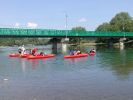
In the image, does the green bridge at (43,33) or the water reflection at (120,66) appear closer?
the water reflection at (120,66)

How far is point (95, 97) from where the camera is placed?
931 inches

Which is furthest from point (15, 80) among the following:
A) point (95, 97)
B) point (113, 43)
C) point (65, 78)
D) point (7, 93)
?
point (113, 43)

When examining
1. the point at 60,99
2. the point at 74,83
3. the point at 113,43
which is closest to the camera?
the point at 60,99

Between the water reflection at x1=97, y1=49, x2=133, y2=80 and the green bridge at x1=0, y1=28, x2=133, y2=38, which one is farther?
the green bridge at x1=0, y1=28, x2=133, y2=38

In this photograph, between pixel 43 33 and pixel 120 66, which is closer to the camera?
pixel 120 66

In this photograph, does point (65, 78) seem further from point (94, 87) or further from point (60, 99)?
point (60, 99)

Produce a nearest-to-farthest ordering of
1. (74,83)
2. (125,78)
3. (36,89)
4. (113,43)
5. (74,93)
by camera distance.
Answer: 1. (74,93)
2. (36,89)
3. (74,83)
4. (125,78)
5. (113,43)

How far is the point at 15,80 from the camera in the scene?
33219mm

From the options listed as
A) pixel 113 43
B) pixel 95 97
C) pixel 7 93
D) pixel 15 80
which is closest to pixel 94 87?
pixel 95 97

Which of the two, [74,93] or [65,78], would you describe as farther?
[65,78]

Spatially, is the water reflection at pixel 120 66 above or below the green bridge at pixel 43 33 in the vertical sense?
below

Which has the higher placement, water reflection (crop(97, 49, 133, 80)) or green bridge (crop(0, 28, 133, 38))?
green bridge (crop(0, 28, 133, 38))

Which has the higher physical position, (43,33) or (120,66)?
(43,33)

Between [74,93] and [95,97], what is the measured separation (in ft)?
6.68
